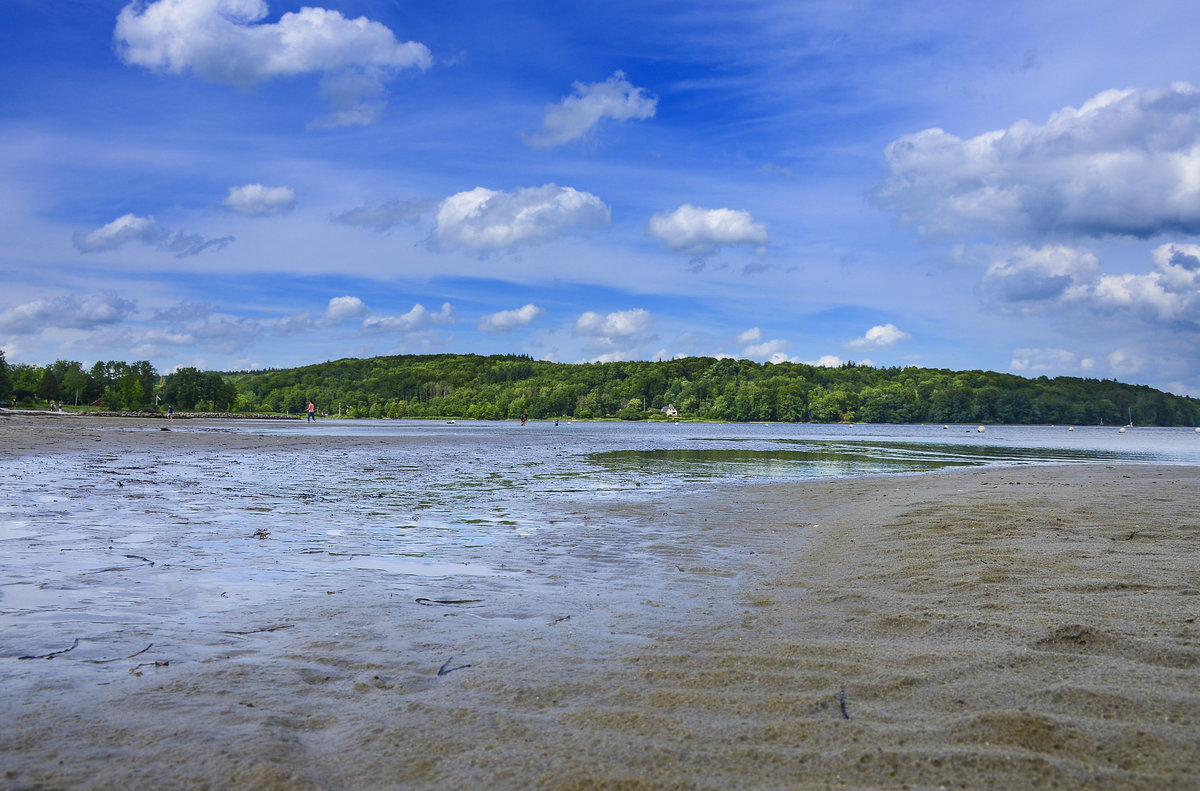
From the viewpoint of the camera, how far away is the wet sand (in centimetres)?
323

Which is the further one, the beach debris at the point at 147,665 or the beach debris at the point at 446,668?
the beach debris at the point at 446,668

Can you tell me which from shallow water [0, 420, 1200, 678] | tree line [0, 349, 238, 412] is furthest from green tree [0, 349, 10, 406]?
shallow water [0, 420, 1200, 678]

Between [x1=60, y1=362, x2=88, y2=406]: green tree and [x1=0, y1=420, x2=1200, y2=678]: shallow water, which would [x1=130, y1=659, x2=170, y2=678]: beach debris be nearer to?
[x1=0, y1=420, x2=1200, y2=678]: shallow water

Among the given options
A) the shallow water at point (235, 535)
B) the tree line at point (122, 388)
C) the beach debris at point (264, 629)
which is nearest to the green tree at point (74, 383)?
the tree line at point (122, 388)

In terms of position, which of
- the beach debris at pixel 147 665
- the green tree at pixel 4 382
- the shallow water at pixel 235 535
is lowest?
the shallow water at pixel 235 535

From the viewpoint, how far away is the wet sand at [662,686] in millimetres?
3227

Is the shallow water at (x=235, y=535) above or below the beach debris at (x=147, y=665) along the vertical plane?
below

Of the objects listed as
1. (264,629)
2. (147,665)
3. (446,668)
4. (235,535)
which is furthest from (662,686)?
(235,535)

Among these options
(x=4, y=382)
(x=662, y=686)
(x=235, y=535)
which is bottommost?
(x=235, y=535)

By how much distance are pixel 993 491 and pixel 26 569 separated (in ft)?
59.3

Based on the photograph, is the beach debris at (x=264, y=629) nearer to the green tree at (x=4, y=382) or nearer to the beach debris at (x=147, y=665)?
the beach debris at (x=147, y=665)

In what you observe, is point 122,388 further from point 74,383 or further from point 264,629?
point 264,629

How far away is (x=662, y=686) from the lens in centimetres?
436

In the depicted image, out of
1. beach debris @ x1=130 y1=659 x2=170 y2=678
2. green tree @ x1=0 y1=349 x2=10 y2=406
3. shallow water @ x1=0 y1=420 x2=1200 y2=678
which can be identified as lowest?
shallow water @ x1=0 y1=420 x2=1200 y2=678
